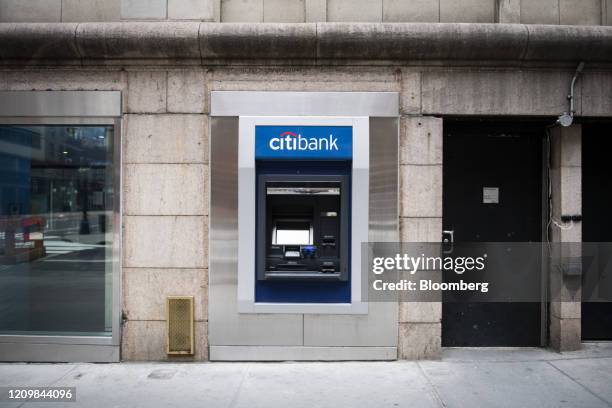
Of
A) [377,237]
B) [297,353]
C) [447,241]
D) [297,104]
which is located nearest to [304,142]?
[297,104]

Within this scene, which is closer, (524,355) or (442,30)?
(442,30)

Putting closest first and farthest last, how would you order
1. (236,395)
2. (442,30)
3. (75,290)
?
1. (236,395)
2. (442,30)
3. (75,290)

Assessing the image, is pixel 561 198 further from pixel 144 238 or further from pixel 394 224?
pixel 144 238

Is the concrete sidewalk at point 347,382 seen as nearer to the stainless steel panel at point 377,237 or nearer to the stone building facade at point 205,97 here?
the stainless steel panel at point 377,237

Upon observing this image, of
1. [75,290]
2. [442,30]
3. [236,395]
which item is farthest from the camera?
[75,290]

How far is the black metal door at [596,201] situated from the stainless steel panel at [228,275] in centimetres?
406

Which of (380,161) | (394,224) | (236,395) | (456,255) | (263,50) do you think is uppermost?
(263,50)

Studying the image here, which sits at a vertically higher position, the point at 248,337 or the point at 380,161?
the point at 380,161

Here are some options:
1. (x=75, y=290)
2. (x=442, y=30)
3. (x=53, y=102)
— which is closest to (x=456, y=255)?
(x=442, y=30)

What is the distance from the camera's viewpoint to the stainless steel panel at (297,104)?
18.3 ft

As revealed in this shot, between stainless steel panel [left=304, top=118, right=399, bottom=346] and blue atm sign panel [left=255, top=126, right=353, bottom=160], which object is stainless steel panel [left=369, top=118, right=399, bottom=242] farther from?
blue atm sign panel [left=255, top=126, right=353, bottom=160]

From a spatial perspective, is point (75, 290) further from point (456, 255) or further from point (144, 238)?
point (456, 255)

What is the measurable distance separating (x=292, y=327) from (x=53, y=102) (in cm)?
405

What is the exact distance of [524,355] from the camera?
5.83 m
